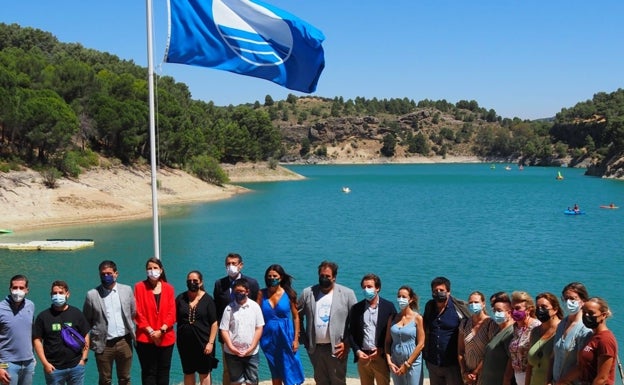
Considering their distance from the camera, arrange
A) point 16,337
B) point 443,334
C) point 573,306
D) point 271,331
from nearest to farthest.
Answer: point 573,306
point 16,337
point 443,334
point 271,331

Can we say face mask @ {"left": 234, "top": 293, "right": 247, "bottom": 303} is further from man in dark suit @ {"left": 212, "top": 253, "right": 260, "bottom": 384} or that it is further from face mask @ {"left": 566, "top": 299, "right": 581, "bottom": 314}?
face mask @ {"left": 566, "top": 299, "right": 581, "bottom": 314}

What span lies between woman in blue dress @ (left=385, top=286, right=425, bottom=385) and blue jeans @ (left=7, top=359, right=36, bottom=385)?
3801 mm

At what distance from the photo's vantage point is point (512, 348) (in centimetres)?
656

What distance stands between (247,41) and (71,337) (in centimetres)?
477

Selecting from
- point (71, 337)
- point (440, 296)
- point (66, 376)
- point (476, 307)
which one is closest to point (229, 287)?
point (71, 337)

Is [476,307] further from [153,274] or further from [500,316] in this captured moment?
[153,274]

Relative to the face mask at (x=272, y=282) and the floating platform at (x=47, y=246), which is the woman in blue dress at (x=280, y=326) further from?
the floating platform at (x=47, y=246)

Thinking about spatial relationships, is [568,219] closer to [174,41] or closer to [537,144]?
[174,41]

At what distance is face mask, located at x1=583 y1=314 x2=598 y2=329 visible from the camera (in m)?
5.61

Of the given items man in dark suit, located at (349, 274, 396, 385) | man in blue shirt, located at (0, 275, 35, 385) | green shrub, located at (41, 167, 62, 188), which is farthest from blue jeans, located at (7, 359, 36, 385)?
green shrub, located at (41, 167, 62, 188)

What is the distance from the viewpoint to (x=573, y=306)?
20.0ft

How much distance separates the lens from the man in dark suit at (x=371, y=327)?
7.53m

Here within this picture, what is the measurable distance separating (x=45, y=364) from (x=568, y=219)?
4511 cm

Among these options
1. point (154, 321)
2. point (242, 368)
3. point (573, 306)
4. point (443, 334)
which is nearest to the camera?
point (573, 306)
